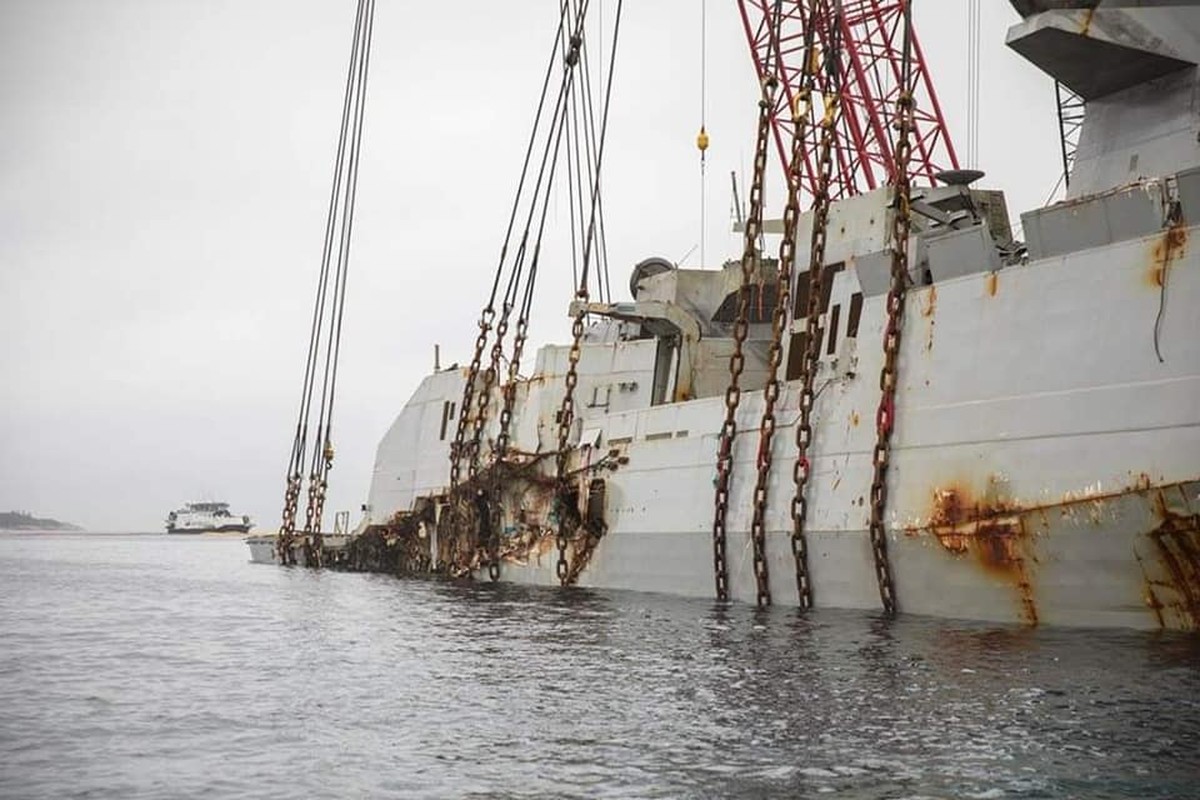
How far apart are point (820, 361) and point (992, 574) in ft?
16.6

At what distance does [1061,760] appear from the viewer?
26.6 feet

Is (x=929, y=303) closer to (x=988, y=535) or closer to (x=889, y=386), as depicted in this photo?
(x=889, y=386)

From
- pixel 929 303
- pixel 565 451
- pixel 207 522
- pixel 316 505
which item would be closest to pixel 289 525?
pixel 316 505

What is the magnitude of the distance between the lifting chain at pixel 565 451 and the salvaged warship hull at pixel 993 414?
155 millimetres

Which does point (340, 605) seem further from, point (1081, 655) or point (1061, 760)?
point (1061, 760)

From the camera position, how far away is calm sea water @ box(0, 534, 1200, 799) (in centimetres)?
785

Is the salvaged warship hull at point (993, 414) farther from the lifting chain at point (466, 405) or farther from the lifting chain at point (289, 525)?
the lifting chain at point (289, 525)

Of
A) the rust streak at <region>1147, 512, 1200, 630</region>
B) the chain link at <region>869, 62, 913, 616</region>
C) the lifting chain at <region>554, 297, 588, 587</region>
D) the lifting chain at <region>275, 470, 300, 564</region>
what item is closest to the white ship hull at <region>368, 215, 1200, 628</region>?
the rust streak at <region>1147, 512, 1200, 630</region>

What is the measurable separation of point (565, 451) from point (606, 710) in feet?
50.4

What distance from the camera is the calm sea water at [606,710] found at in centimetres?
785

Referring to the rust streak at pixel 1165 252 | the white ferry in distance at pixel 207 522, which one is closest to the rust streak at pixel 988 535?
the rust streak at pixel 1165 252

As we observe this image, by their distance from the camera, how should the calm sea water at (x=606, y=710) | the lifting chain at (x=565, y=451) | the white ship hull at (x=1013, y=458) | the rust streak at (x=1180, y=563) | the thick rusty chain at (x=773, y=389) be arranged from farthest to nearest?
the lifting chain at (x=565, y=451), the thick rusty chain at (x=773, y=389), the white ship hull at (x=1013, y=458), the rust streak at (x=1180, y=563), the calm sea water at (x=606, y=710)

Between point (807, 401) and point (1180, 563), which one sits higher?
point (807, 401)

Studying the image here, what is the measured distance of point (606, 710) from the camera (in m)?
10.3
